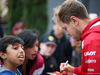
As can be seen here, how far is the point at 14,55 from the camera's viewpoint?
7.69ft

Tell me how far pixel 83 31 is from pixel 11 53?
0.89m

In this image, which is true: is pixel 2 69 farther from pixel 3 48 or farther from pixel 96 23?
pixel 96 23

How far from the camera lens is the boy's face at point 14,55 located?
235 centimetres

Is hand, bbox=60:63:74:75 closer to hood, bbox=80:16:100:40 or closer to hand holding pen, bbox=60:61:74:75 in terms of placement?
hand holding pen, bbox=60:61:74:75

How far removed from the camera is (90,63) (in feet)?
5.61

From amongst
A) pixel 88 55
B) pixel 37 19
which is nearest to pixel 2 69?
pixel 88 55

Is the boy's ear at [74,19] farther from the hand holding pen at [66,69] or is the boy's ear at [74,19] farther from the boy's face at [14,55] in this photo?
the boy's face at [14,55]

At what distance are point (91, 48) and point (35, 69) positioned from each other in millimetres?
1397

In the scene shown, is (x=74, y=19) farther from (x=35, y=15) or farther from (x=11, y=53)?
(x=35, y=15)

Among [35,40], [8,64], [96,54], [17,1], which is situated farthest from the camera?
[17,1]

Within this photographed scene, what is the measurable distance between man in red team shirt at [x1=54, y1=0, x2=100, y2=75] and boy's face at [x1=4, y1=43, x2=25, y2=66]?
0.51 meters

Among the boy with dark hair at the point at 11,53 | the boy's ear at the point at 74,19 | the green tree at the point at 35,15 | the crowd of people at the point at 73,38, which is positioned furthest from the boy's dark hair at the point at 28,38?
the green tree at the point at 35,15

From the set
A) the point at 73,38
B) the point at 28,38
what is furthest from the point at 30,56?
the point at 73,38

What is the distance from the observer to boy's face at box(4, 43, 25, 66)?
235cm
